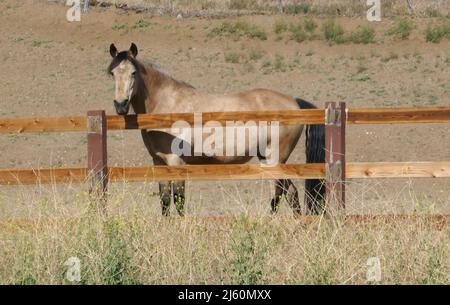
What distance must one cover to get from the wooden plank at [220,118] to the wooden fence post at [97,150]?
Result: 0.78 ft

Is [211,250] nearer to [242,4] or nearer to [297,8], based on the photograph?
[297,8]

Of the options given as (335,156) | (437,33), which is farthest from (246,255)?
(437,33)

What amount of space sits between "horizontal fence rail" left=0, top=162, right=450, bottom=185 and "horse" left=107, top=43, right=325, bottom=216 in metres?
1.05

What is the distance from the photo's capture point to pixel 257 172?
8.83 metres

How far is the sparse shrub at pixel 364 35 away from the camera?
100 ft

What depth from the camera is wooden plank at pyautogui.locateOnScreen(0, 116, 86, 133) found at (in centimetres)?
923

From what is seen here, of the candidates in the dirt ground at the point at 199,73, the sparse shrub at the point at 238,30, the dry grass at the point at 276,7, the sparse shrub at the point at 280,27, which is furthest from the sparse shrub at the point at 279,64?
the dry grass at the point at 276,7

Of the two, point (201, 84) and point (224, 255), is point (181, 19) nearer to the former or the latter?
point (201, 84)

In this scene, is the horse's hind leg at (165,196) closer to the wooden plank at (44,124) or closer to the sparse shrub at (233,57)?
the wooden plank at (44,124)

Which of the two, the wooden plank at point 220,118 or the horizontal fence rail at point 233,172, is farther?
the wooden plank at point 220,118

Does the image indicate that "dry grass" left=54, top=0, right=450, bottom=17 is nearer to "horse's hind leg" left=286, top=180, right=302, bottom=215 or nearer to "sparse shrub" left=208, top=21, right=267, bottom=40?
"sparse shrub" left=208, top=21, right=267, bottom=40

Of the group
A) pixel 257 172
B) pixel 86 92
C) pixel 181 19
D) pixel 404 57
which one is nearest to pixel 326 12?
pixel 181 19

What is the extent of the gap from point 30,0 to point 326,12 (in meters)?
12.3

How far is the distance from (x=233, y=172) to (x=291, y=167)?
1.92ft
